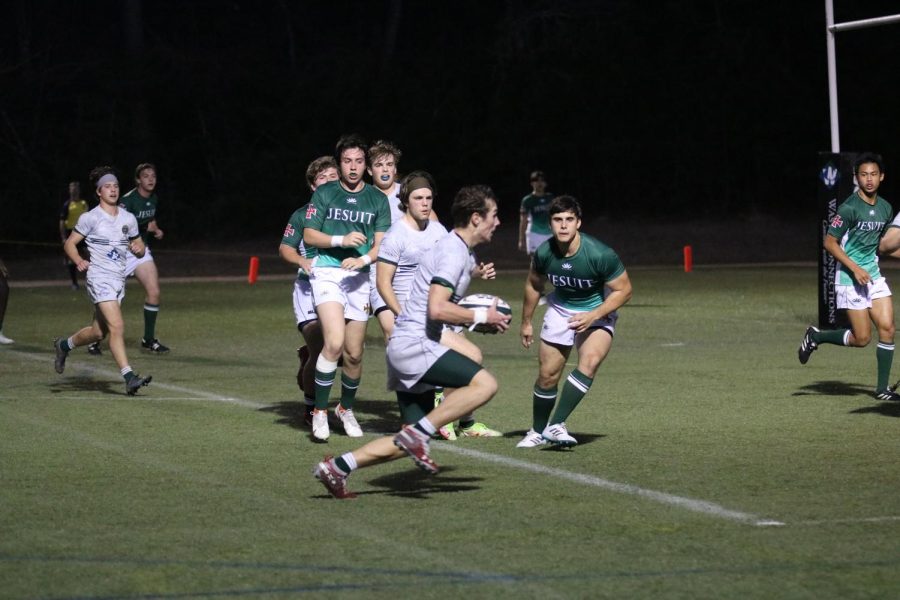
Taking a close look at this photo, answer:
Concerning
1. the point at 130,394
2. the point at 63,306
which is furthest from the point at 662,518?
the point at 63,306

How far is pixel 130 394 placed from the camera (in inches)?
530

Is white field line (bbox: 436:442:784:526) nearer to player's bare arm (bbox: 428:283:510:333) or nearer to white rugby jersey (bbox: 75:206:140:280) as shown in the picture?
player's bare arm (bbox: 428:283:510:333)

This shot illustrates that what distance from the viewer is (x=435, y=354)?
8430mm

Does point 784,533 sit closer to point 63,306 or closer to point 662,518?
point 662,518

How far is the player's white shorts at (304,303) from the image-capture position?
11.7 meters

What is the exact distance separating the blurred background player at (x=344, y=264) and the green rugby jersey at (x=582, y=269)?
140cm

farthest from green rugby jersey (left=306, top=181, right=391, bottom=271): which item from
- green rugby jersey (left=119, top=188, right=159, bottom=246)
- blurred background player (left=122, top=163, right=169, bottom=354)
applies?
green rugby jersey (left=119, top=188, right=159, bottom=246)

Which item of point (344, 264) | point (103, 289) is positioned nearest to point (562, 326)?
point (344, 264)

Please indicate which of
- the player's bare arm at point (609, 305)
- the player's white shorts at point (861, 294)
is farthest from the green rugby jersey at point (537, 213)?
the player's bare arm at point (609, 305)

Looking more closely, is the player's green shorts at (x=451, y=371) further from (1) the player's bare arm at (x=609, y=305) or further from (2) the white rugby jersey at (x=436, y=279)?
(1) the player's bare arm at (x=609, y=305)

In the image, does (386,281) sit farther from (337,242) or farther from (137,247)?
(137,247)

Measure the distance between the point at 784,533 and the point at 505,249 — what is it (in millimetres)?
35627

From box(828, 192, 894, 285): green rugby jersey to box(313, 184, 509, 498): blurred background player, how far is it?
516cm

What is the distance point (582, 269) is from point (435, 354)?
189cm
